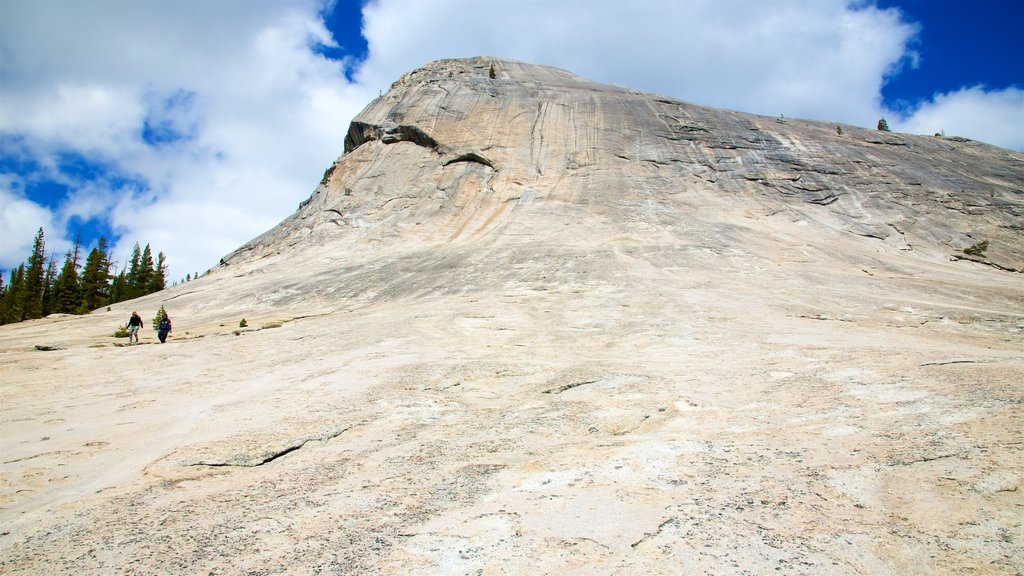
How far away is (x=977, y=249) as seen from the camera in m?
27.7

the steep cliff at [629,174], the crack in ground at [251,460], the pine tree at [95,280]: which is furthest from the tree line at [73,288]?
the crack in ground at [251,460]

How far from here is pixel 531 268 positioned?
22828 mm

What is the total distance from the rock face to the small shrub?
43 cm

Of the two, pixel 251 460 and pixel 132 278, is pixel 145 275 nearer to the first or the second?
pixel 132 278

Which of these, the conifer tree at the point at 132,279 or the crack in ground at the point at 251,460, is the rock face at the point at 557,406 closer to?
the crack in ground at the point at 251,460

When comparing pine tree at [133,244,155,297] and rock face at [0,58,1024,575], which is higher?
pine tree at [133,244,155,297]

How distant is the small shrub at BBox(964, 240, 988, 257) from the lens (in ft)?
90.2

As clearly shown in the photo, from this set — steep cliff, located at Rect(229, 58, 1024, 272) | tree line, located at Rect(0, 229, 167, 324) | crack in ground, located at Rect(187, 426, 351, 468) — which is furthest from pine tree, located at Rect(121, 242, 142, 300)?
crack in ground, located at Rect(187, 426, 351, 468)

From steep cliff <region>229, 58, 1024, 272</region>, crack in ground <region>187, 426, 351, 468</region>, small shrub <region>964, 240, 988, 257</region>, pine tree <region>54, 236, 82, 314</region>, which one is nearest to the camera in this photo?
crack in ground <region>187, 426, 351, 468</region>

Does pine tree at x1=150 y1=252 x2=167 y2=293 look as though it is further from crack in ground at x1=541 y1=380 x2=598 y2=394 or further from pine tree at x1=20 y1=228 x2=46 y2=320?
crack in ground at x1=541 y1=380 x2=598 y2=394

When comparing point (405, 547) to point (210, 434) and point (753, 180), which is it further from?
point (753, 180)

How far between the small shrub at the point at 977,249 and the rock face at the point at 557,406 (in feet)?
1.41

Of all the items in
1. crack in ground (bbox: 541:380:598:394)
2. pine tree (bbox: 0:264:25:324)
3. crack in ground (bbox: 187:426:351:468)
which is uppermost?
pine tree (bbox: 0:264:25:324)

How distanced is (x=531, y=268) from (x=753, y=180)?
18901mm
